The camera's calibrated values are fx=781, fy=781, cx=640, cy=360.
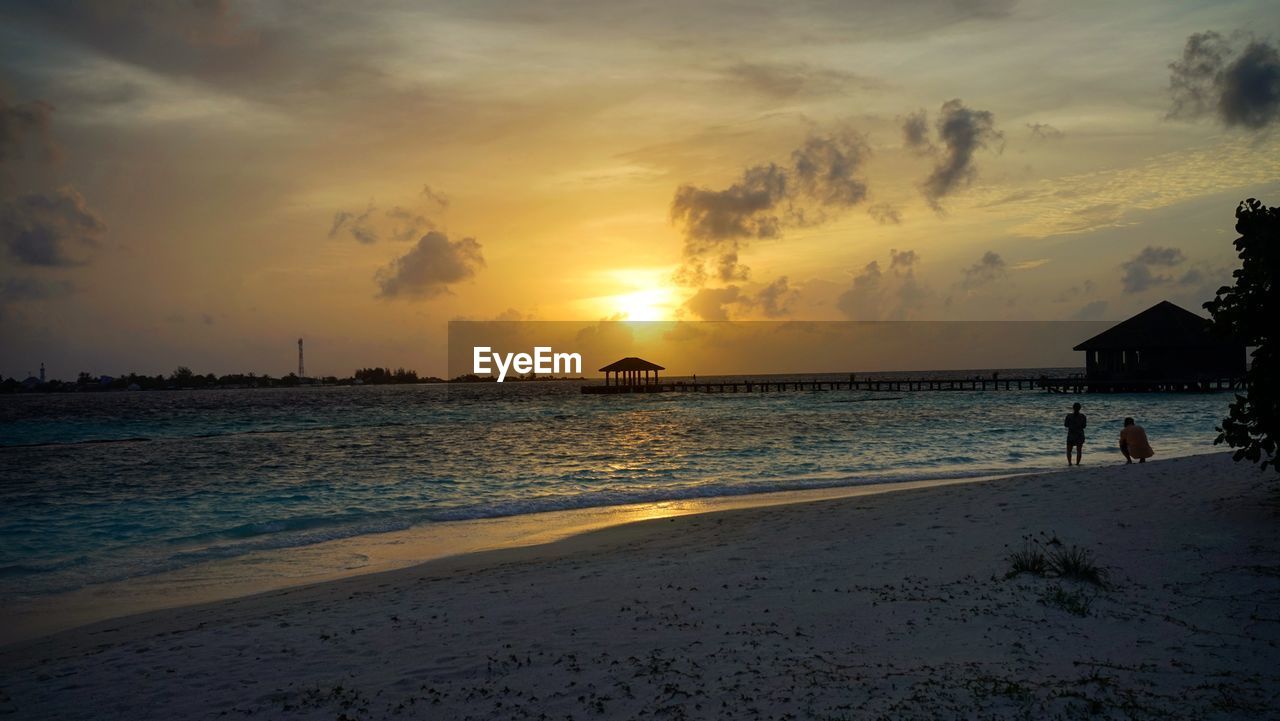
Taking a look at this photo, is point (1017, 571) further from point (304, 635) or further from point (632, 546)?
point (304, 635)

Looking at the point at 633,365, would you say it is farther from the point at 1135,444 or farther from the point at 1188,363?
the point at 1135,444

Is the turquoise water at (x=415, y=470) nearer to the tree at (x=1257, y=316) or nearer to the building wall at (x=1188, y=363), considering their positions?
the building wall at (x=1188, y=363)

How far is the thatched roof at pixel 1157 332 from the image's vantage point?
5200 cm

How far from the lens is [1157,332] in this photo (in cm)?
5284

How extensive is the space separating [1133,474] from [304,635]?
1253cm

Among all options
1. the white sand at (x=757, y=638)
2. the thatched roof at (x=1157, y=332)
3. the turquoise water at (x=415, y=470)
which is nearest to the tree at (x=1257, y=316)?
the white sand at (x=757, y=638)

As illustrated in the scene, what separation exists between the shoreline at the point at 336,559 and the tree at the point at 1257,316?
26.2 feet

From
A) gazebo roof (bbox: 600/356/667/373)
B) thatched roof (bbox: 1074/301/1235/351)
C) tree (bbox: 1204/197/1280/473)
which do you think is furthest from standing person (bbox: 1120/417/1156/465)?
gazebo roof (bbox: 600/356/667/373)

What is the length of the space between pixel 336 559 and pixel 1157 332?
188ft

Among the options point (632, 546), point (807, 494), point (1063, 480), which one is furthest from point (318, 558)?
point (1063, 480)

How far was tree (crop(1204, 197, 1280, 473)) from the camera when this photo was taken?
8047mm

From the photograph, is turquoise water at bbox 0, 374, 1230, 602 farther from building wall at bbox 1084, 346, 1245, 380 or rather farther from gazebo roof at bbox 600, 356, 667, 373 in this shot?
gazebo roof at bbox 600, 356, 667, 373

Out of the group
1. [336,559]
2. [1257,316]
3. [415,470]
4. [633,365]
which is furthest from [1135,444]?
[633,365]

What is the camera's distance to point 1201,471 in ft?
40.4
